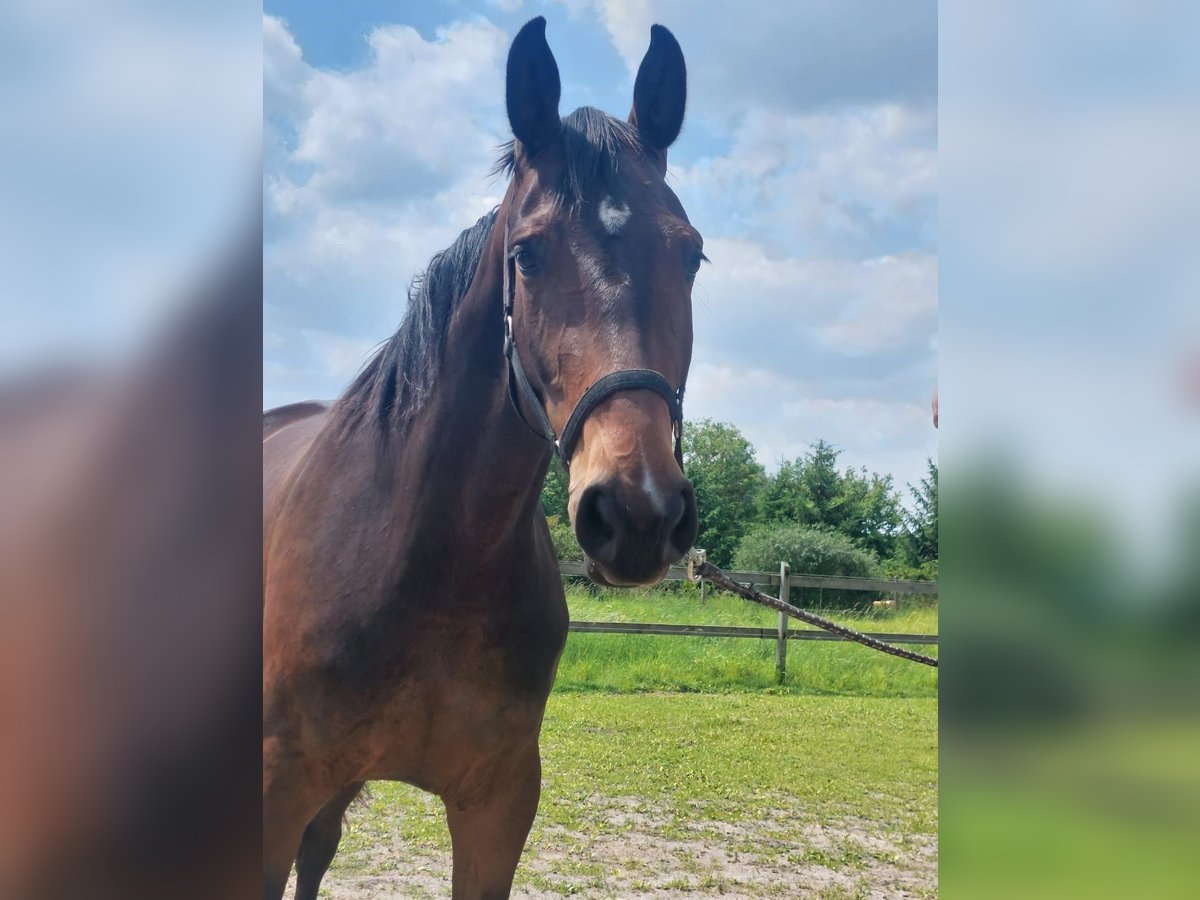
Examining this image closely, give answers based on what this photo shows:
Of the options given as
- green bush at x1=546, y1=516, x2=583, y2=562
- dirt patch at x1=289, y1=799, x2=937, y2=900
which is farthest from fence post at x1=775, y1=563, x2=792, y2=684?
dirt patch at x1=289, y1=799, x2=937, y2=900

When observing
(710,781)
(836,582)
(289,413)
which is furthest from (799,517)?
(289,413)

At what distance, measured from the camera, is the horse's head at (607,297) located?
1.16 metres

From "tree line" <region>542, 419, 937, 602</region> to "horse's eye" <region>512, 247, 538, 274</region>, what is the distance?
766 cm

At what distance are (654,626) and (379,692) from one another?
19.9 ft

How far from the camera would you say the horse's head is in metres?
1.16

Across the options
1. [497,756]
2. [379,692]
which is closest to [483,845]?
[497,756]

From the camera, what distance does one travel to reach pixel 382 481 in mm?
1771

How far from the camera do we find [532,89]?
1.52m
